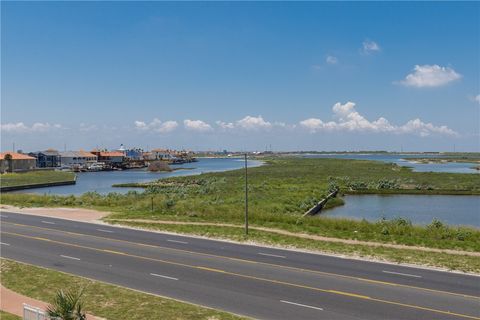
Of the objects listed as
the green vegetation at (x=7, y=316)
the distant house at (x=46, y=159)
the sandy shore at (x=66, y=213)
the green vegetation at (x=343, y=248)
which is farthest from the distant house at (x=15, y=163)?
the green vegetation at (x=7, y=316)

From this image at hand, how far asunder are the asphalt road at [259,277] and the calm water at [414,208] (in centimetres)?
3066

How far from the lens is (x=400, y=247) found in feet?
92.9

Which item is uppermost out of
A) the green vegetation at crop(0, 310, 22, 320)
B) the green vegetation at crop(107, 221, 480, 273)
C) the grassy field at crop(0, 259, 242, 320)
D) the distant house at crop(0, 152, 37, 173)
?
the distant house at crop(0, 152, 37, 173)

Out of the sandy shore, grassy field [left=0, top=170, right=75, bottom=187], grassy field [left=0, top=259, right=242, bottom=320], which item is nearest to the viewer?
grassy field [left=0, top=259, right=242, bottom=320]

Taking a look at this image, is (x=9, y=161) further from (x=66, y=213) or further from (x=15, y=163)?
(x=66, y=213)

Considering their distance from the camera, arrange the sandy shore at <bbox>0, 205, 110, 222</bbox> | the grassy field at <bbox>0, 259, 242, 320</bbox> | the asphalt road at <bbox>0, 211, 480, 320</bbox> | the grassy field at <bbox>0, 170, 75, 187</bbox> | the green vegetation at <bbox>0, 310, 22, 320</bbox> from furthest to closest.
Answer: the grassy field at <bbox>0, 170, 75, 187</bbox>, the sandy shore at <bbox>0, 205, 110, 222</bbox>, the asphalt road at <bbox>0, 211, 480, 320</bbox>, the grassy field at <bbox>0, 259, 242, 320</bbox>, the green vegetation at <bbox>0, 310, 22, 320</bbox>

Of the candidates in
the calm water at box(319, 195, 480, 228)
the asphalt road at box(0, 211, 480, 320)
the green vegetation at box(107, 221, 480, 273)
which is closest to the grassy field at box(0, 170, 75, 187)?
the calm water at box(319, 195, 480, 228)

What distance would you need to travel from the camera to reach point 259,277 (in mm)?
20891

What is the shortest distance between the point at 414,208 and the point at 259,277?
48.4 metres

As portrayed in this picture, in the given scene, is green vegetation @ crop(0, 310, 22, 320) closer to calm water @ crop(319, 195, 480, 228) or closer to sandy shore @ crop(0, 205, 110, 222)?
sandy shore @ crop(0, 205, 110, 222)

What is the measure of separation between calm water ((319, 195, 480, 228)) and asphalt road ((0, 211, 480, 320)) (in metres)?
30.7

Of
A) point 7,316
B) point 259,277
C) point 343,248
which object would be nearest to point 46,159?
point 343,248

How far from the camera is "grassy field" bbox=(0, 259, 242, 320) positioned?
1568 centimetres

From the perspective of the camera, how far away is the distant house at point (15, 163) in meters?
144
